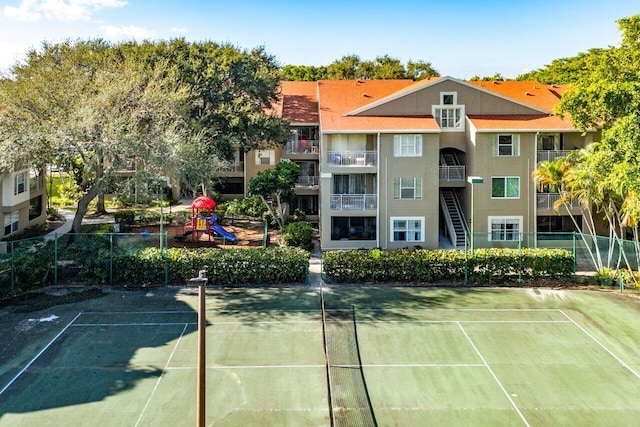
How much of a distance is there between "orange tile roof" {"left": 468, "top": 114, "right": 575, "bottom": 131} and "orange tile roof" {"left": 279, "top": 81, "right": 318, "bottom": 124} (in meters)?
12.5

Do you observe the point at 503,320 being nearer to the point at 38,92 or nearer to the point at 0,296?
the point at 0,296

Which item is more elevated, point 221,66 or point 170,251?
point 221,66

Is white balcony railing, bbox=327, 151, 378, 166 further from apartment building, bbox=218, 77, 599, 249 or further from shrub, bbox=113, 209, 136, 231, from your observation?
shrub, bbox=113, 209, 136, 231

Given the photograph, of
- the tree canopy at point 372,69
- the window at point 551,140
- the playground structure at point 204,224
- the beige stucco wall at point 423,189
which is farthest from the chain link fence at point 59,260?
the tree canopy at point 372,69

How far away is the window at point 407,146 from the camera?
32625 millimetres

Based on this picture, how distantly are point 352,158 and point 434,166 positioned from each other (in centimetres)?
470

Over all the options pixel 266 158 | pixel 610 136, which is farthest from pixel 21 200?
pixel 610 136

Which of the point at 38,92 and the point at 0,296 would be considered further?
the point at 38,92

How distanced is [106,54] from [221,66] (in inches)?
274

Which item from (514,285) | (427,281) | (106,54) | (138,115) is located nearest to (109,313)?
(138,115)

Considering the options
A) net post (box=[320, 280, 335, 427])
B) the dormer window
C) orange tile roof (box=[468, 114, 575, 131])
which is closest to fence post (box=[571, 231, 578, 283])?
orange tile roof (box=[468, 114, 575, 131])

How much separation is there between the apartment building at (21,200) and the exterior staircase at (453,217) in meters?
23.7

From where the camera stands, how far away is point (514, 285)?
1023 inches

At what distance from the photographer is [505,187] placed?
108ft
